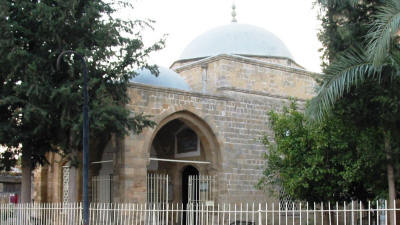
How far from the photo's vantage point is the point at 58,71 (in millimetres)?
11898

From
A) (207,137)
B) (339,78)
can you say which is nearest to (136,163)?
(207,137)

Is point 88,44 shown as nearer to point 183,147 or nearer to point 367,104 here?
point 183,147

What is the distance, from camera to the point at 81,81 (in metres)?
11.4

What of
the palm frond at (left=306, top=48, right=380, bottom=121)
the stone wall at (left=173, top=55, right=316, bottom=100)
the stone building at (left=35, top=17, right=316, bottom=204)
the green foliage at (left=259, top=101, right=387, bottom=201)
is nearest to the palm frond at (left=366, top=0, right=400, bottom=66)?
the palm frond at (left=306, top=48, right=380, bottom=121)

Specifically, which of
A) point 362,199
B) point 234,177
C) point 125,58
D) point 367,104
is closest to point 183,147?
point 234,177

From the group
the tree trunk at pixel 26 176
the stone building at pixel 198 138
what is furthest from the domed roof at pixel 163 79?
the tree trunk at pixel 26 176

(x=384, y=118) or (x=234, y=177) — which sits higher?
(x=384, y=118)

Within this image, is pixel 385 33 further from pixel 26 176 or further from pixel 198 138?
pixel 26 176

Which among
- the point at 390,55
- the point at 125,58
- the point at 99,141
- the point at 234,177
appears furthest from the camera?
the point at 99,141

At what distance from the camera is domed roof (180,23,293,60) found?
1973 cm

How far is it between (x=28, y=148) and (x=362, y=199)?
7.93 metres

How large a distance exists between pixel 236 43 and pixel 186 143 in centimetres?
528

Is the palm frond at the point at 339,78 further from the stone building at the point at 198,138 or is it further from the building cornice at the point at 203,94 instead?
the stone building at the point at 198,138

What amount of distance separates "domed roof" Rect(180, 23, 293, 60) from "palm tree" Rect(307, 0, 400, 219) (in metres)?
11.3
